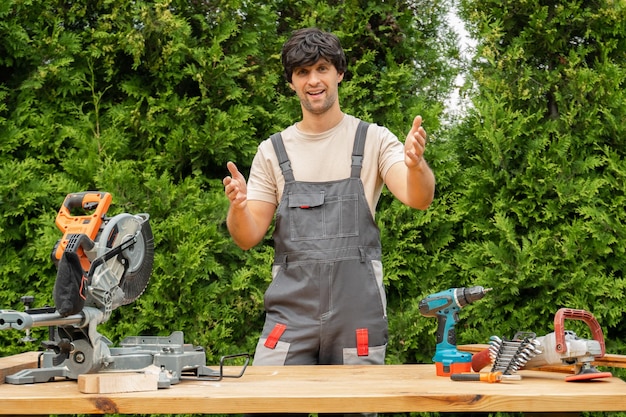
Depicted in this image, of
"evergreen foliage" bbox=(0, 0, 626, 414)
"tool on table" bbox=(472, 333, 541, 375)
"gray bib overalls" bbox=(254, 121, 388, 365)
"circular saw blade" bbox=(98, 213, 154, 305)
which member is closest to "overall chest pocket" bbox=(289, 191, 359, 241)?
"gray bib overalls" bbox=(254, 121, 388, 365)

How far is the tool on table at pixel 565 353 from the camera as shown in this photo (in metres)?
2.42

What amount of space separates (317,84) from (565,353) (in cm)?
134

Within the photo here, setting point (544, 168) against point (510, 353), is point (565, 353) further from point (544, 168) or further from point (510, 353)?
point (544, 168)

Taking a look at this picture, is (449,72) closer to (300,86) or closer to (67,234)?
(300,86)

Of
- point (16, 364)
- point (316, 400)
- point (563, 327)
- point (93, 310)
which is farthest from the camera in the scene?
point (16, 364)

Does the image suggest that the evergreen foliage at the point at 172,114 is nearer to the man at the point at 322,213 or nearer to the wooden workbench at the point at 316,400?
the man at the point at 322,213

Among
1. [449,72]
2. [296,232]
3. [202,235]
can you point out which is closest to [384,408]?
[296,232]

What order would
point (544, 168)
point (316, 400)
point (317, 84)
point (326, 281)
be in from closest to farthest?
point (316, 400) → point (326, 281) → point (317, 84) → point (544, 168)

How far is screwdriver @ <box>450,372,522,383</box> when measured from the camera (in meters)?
2.36

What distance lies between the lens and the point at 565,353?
243 cm

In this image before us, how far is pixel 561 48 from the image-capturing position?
188 inches

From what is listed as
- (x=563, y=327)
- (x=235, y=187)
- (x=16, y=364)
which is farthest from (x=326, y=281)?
(x=16, y=364)

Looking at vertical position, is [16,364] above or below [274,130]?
below

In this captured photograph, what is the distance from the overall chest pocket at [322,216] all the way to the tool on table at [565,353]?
0.71m
